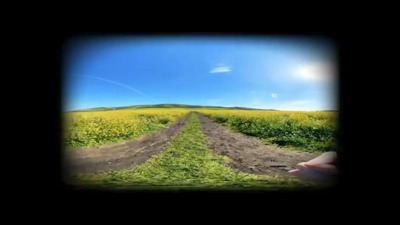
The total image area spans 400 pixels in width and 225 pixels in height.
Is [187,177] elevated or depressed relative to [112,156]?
depressed

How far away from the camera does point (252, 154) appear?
3.39 metres

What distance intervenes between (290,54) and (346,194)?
1565mm

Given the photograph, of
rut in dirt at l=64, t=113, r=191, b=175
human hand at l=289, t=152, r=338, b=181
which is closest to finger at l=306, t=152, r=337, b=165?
human hand at l=289, t=152, r=338, b=181

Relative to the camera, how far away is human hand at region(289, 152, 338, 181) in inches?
125

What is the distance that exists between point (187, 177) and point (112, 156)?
872 mm

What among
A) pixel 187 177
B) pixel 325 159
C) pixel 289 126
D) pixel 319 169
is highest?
pixel 289 126

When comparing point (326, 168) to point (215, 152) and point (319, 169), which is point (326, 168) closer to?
point (319, 169)

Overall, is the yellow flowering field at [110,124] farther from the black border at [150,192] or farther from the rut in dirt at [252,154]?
the rut in dirt at [252,154]

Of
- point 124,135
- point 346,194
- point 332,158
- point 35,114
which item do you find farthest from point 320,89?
point 35,114

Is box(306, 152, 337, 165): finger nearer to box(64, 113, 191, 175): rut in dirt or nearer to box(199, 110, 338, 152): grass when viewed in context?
box(199, 110, 338, 152): grass

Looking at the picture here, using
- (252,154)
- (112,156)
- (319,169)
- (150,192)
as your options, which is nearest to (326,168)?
(319,169)

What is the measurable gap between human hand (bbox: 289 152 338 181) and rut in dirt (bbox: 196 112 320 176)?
58mm

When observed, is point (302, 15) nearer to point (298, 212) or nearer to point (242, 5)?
point (242, 5)

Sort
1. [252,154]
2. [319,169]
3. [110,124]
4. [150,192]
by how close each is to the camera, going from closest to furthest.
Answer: [150,192], [319,169], [252,154], [110,124]
